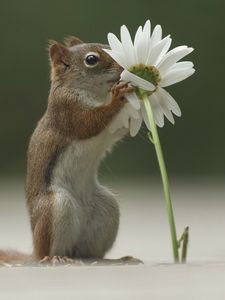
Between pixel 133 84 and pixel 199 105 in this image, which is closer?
pixel 133 84

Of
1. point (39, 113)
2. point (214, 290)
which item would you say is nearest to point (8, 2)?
point (39, 113)

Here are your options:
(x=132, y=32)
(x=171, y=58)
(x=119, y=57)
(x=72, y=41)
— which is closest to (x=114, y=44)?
(x=119, y=57)

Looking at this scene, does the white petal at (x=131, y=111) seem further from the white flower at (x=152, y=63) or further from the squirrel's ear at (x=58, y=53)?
the squirrel's ear at (x=58, y=53)

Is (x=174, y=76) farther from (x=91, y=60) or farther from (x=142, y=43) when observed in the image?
(x=91, y=60)

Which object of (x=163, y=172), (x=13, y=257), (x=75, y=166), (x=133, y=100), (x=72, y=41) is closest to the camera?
(x=163, y=172)

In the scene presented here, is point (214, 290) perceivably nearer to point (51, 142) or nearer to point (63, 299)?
point (63, 299)

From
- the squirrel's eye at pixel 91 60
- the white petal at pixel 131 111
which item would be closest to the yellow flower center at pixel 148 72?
the white petal at pixel 131 111
